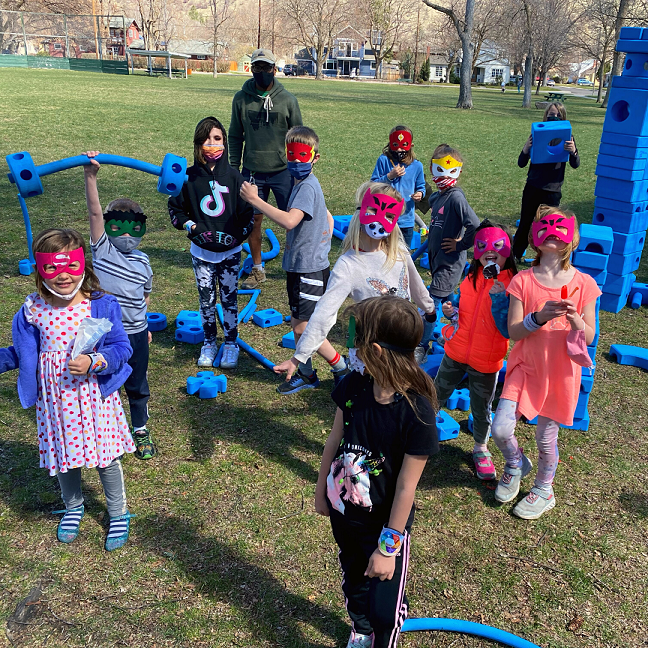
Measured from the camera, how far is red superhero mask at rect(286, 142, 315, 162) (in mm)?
4785

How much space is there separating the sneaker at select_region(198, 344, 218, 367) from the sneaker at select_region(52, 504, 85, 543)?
213 cm

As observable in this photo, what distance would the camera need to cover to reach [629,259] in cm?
770

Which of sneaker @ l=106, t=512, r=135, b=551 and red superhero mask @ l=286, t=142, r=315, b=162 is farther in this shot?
red superhero mask @ l=286, t=142, r=315, b=162

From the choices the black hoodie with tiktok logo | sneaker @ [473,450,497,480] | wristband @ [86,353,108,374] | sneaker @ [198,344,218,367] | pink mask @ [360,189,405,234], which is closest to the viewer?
wristband @ [86,353,108,374]

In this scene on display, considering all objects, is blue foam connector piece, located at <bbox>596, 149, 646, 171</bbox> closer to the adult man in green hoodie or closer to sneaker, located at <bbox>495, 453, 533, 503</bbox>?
the adult man in green hoodie

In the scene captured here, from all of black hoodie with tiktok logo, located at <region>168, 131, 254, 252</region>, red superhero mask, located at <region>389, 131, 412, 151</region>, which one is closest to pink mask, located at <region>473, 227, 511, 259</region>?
black hoodie with tiktok logo, located at <region>168, 131, 254, 252</region>

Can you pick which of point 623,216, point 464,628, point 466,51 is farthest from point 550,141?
point 466,51

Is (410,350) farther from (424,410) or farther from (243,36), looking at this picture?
(243,36)

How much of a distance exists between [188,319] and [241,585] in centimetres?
344

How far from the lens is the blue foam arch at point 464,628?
3.15m

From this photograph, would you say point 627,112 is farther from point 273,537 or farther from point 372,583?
point 372,583


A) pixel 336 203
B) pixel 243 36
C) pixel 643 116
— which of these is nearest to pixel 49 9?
pixel 243 36

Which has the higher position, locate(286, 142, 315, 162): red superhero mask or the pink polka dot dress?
locate(286, 142, 315, 162): red superhero mask

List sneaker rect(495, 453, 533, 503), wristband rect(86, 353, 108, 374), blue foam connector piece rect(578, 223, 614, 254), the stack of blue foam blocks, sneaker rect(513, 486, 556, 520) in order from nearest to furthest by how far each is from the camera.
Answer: wristband rect(86, 353, 108, 374) → sneaker rect(513, 486, 556, 520) → sneaker rect(495, 453, 533, 503) → blue foam connector piece rect(578, 223, 614, 254) → the stack of blue foam blocks
